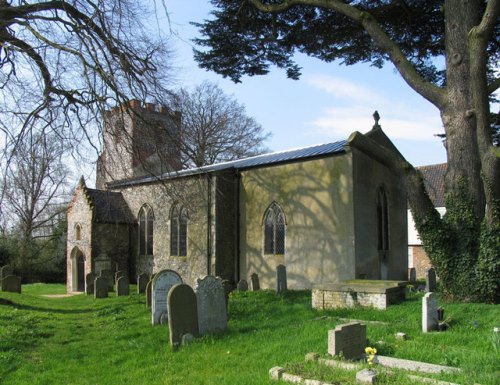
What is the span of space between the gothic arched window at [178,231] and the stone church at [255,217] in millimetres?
46

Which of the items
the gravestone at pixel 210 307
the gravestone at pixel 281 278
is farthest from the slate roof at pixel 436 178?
A: the gravestone at pixel 210 307

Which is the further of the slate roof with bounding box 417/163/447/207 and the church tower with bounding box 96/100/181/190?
the slate roof with bounding box 417/163/447/207

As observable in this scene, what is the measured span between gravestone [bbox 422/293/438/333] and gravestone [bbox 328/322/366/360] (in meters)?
1.87

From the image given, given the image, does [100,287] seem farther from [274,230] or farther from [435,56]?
[435,56]

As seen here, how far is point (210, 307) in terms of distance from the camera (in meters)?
9.05

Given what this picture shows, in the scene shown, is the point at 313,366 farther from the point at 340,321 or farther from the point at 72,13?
the point at 72,13

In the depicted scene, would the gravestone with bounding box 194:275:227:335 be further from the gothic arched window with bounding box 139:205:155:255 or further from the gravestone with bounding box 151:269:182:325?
the gothic arched window with bounding box 139:205:155:255

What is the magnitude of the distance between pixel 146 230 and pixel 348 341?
17870 mm

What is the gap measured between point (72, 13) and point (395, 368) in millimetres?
10015

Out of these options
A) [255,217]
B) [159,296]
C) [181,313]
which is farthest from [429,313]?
[255,217]

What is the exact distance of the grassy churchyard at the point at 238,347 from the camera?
6.11 metres

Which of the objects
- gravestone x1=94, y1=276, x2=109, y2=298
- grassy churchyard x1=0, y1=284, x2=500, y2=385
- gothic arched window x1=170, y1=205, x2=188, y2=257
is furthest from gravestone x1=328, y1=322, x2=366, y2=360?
gothic arched window x1=170, y1=205, x2=188, y2=257

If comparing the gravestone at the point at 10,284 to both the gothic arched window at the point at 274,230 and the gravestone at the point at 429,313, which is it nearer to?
the gothic arched window at the point at 274,230

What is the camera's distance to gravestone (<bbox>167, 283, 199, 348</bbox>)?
8284 mm
